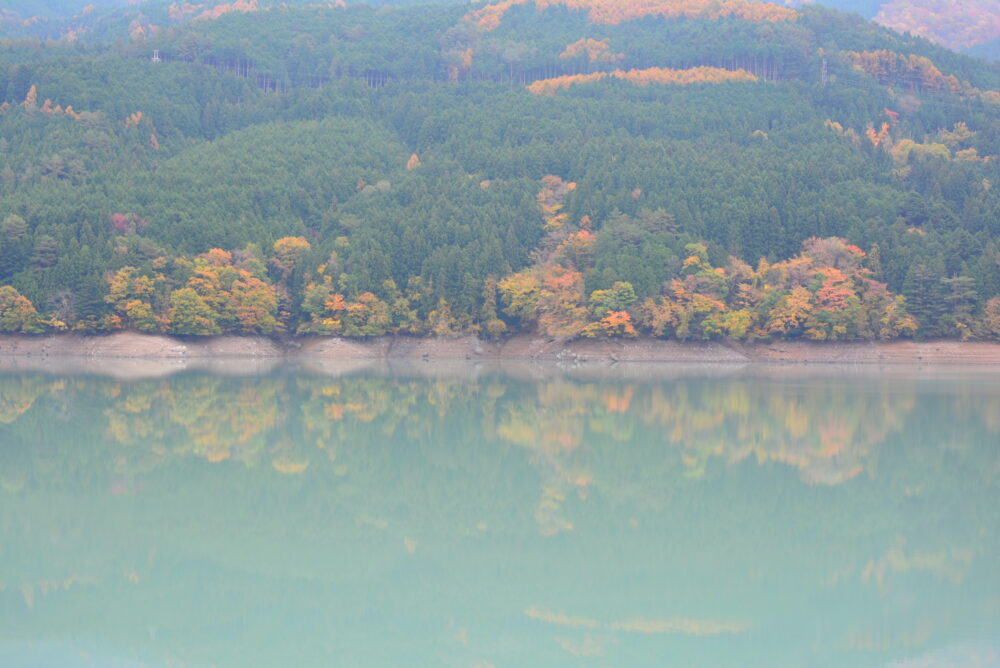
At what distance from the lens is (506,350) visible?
264 ft

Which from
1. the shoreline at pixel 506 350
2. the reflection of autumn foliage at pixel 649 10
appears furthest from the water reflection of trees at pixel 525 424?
the reflection of autumn foliage at pixel 649 10

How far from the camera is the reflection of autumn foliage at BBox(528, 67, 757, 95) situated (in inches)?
5231

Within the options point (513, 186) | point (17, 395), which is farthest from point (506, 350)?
point (17, 395)

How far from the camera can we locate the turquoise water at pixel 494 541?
43.5 feet

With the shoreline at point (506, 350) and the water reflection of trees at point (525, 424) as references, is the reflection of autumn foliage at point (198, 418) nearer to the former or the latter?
the water reflection of trees at point (525, 424)

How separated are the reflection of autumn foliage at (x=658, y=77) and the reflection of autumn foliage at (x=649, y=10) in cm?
1837

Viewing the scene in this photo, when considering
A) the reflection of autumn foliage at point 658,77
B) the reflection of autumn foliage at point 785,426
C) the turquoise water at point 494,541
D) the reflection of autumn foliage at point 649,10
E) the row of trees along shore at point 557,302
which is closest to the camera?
the turquoise water at point 494,541

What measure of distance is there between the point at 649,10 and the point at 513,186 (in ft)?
255

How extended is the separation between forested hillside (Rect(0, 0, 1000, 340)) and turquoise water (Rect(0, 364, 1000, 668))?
42375 mm

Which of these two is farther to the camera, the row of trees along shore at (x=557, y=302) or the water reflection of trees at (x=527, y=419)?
the row of trees along shore at (x=557, y=302)

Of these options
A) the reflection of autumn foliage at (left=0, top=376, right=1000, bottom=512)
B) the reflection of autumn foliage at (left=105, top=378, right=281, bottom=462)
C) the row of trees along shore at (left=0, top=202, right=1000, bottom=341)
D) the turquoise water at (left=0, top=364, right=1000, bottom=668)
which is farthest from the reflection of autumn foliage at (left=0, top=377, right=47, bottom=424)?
the row of trees along shore at (left=0, top=202, right=1000, bottom=341)

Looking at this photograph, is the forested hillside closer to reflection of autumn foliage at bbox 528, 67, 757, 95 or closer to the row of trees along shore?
the row of trees along shore

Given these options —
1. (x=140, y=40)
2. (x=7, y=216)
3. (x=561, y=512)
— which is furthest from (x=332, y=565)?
(x=140, y=40)

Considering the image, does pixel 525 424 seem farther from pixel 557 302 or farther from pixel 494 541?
pixel 557 302
